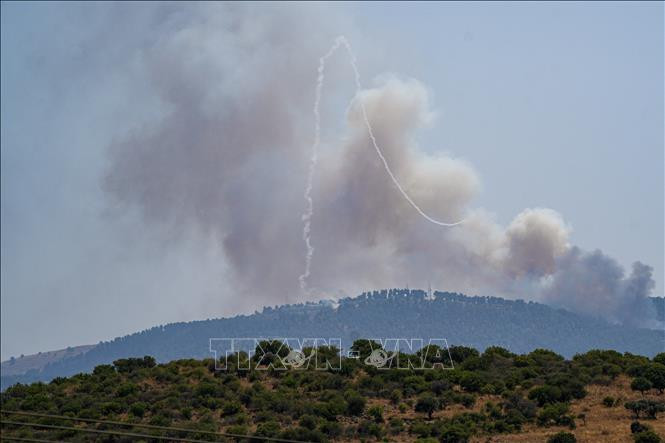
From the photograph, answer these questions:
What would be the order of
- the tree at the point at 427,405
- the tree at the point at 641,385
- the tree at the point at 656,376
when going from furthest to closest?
the tree at the point at 656,376, the tree at the point at 641,385, the tree at the point at 427,405

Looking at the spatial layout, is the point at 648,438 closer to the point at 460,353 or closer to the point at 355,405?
the point at 355,405

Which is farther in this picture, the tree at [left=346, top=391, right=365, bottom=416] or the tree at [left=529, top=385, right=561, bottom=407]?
the tree at [left=529, top=385, right=561, bottom=407]

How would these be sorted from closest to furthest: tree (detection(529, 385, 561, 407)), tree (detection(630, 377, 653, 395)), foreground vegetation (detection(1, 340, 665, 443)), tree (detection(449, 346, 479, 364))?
foreground vegetation (detection(1, 340, 665, 443)) → tree (detection(529, 385, 561, 407)) → tree (detection(630, 377, 653, 395)) → tree (detection(449, 346, 479, 364))

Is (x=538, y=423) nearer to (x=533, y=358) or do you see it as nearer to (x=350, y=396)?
Answer: (x=350, y=396)

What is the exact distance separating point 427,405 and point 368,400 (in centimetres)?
678

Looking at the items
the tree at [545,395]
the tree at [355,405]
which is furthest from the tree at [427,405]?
the tree at [545,395]

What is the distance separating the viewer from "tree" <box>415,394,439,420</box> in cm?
8719

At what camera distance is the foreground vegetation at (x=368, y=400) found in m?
81.8

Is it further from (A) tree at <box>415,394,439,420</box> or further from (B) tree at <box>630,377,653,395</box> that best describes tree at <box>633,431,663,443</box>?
(A) tree at <box>415,394,439,420</box>

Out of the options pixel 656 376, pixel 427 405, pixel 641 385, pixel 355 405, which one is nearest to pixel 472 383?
pixel 427 405

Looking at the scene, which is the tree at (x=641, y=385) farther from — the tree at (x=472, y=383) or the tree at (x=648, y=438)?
the tree at (x=648, y=438)

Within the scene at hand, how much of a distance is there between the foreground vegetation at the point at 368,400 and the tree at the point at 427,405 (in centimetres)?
11

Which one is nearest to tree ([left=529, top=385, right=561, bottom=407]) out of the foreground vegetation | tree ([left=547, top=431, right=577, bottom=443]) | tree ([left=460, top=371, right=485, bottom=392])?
the foreground vegetation

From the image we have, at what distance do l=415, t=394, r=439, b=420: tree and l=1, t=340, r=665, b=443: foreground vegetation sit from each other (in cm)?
11
